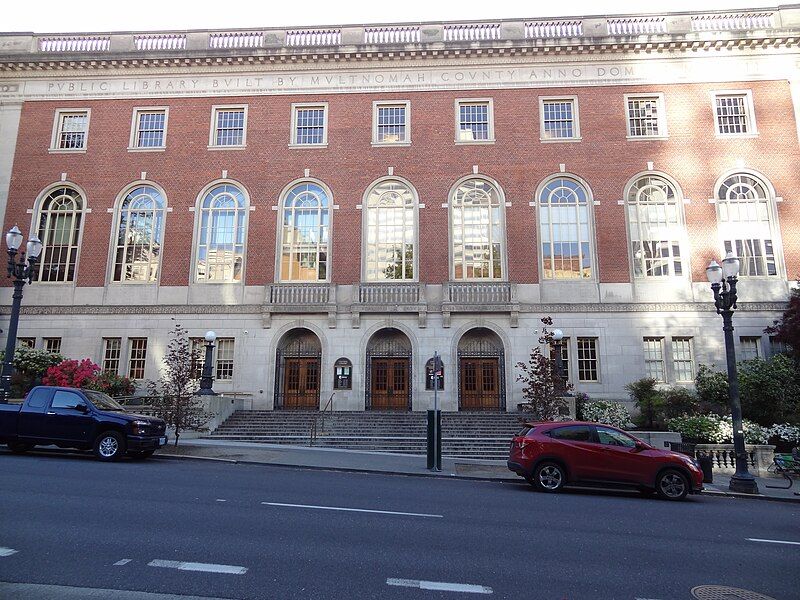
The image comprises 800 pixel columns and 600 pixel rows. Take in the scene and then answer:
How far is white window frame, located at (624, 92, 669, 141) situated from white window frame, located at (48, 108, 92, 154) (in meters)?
27.7

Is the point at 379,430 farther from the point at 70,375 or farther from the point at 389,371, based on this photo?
the point at 70,375

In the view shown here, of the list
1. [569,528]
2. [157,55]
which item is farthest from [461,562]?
[157,55]

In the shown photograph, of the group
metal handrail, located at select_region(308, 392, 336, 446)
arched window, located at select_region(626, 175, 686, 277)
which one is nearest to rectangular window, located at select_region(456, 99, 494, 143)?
arched window, located at select_region(626, 175, 686, 277)

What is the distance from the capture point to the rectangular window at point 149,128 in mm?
27984

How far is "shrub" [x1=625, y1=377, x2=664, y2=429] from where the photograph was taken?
2098 centimetres

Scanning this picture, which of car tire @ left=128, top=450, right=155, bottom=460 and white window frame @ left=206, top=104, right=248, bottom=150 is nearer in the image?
car tire @ left=128, top=450, right=155, bottom=460

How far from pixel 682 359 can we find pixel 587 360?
421 centimetres

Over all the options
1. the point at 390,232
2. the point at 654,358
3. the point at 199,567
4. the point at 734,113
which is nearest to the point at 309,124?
the point at 390,232

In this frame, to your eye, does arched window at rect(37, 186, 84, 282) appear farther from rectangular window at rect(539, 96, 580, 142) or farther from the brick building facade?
rectangular window at rect(539, 96, 580, 142)

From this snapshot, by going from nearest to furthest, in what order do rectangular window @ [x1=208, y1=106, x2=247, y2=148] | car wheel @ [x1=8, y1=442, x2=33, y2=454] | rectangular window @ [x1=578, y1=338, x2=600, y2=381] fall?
car wheel @ [x1=8, y1=442, x2=33, y2=454]
rectangular window @ [x1=578, y1=338, x2=600, y2=381]
rectangular window @ [x1=208, y1=106, x2=247, y2=148]

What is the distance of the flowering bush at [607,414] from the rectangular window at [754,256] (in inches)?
395

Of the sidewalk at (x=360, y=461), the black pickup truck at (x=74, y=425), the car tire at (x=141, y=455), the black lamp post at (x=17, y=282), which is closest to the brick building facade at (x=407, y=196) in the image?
the sidewalk at (x=360, y=461)

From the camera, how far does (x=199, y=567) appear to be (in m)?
5.64

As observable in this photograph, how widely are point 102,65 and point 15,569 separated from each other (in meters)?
29.6
